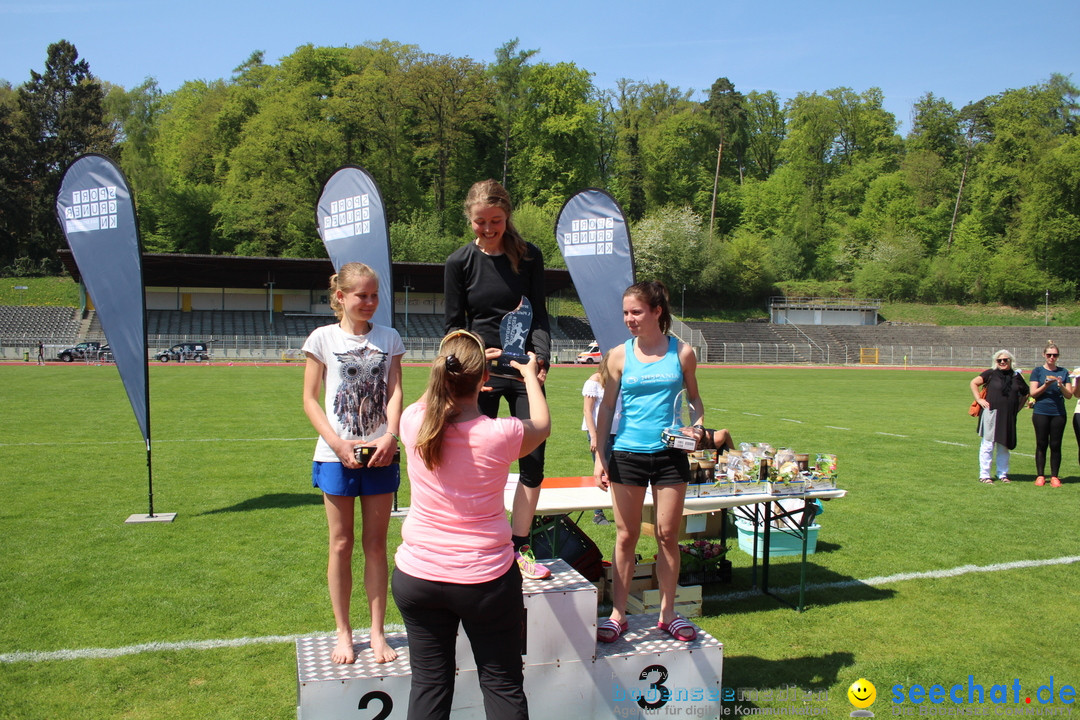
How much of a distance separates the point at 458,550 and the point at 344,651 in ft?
3.86

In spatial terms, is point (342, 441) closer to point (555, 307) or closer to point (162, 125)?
point (555, 307)

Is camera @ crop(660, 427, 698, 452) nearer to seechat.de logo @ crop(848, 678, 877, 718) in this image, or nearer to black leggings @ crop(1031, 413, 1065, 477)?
seechat.de logo @ crop(848, 678, 877, 718)

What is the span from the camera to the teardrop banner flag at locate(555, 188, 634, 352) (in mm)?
7840

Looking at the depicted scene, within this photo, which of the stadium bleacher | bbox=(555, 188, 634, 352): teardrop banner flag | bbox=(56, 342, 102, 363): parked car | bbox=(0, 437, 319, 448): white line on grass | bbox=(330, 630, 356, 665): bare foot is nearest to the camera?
bbox=(330, 630, 356, 665): bare foot

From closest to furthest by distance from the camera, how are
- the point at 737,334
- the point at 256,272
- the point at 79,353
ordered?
the point at 79,353 → the point at 256,272 → the point at 737,334

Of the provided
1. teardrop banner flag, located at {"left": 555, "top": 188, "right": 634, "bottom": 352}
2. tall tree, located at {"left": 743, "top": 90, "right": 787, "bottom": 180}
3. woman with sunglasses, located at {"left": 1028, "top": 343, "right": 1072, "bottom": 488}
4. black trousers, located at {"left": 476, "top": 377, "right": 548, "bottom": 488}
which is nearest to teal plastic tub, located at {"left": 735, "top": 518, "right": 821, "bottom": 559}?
teardrop banner flag, located at {"left": 555, "top": 188, "right": 634, "bottom": 352}

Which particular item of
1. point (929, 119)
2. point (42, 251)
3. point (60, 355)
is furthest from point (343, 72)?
point (929, 119)

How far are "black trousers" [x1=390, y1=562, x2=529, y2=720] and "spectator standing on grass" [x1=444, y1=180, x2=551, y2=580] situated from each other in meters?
1.02

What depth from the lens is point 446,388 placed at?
106 inches

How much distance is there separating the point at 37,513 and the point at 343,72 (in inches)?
2964

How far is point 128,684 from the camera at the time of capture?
3.96m

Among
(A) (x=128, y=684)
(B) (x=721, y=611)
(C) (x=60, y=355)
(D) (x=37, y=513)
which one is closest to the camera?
(A) (x=128, y=684)

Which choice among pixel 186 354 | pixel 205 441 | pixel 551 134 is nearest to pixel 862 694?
pixel 205 441

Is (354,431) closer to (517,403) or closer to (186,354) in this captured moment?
(517,403)
